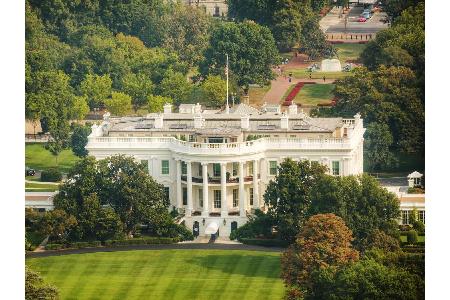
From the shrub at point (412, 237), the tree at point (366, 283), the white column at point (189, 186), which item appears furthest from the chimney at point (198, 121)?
the tree at point (366, 283)

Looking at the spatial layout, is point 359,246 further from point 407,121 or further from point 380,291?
point 407,121

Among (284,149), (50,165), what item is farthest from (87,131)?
(284,149)

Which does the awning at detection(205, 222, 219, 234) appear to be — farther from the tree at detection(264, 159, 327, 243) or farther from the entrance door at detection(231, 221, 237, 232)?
the tree at detection(264, 159, 327, 243)

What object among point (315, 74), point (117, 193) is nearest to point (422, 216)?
point (117, 193)

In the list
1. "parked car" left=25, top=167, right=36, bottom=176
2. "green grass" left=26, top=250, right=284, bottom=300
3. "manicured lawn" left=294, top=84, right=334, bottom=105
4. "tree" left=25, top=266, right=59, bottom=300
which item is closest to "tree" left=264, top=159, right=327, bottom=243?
"green grass" left=26, top=250, right=284, bottom=300

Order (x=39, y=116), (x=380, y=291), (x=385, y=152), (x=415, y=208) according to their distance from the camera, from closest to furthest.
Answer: (x=380, y=291)
(x=415, y=208)
(x=385, y=152)
(x=39, y=116)
